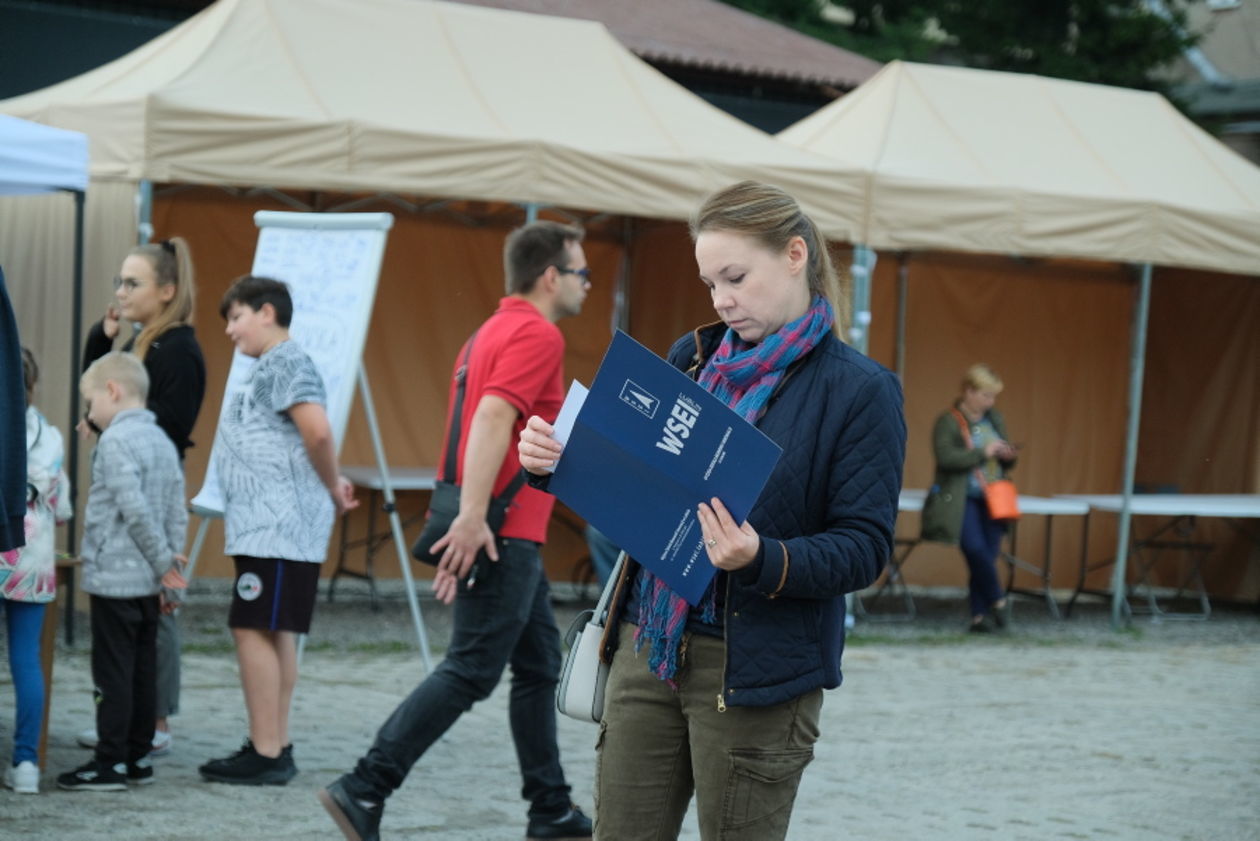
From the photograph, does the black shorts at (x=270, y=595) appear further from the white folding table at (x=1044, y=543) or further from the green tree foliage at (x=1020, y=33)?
the green tree foliage at (x=1020, y=33)

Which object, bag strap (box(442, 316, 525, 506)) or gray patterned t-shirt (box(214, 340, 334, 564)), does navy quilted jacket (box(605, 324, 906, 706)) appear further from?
gray patterned t-shirt (box(214, 340, 334, 564))

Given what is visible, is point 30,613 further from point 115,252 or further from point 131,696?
point 115,252

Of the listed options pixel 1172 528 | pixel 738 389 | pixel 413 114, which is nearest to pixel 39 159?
pixel 413 114

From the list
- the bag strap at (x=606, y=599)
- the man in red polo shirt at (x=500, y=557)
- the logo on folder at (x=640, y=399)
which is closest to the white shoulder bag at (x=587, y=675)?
the bag strap at (x=606, y=599)

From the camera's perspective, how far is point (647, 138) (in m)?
8.98

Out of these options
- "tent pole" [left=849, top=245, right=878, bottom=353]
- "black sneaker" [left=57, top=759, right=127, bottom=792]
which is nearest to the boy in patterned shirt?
"black sneaker" [left=57, top=759, right=127, bottom=792]

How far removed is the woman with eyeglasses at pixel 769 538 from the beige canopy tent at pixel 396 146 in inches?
209

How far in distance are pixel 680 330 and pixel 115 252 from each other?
4.22 meters

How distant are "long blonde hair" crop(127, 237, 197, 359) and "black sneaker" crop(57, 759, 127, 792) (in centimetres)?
154

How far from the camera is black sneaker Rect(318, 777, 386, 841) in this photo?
442 cm

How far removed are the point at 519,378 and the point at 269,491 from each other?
1132 millimetres

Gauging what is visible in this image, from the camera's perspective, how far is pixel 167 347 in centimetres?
594

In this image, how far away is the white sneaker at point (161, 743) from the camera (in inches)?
225

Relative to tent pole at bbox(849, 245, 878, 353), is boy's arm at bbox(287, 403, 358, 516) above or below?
below
